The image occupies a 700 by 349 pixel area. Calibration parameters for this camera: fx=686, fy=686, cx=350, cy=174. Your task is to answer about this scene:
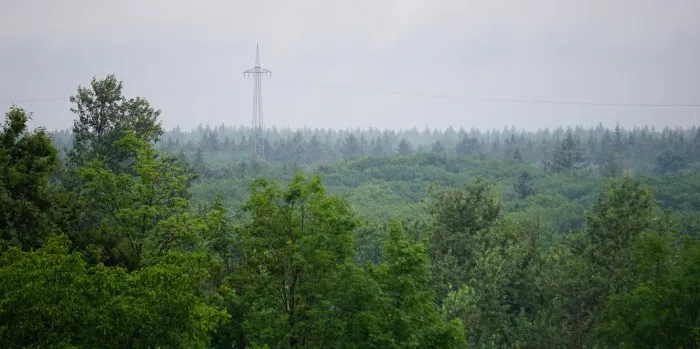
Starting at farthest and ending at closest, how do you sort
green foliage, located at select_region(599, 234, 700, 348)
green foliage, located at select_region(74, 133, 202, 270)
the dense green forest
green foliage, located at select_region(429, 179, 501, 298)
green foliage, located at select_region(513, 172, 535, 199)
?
green foliage, located at select_region(513, 172, 535, 199), green foliage, located at select_region(429, 179, 501, 298), green foliage, located at select_region(74, 133, 202, 270), green foliage, located at select_region(599, 234, 700, 348), the dense green forest

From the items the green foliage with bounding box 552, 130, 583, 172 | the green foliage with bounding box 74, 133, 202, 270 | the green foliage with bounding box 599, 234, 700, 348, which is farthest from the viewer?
the green foliage with bounding box 552, 130, 583, 172

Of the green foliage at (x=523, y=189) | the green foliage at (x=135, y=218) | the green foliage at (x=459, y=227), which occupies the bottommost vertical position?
the green foliage at (x=523, y=189)

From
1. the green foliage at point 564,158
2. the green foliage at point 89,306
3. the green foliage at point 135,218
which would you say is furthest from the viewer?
the green foliage at point 564,158

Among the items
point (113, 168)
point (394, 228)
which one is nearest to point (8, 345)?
point (394, 228)

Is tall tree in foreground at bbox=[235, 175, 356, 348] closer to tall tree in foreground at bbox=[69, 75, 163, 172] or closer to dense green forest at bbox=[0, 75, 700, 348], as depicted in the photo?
dense green forest at bbox=[0, 75, 700, 348]

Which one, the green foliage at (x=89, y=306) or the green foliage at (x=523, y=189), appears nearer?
the green foliage at (x=89, y=306)

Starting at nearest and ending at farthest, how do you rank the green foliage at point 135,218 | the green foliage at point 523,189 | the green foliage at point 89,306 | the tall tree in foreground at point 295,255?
the green foliage at point 89,306
the tall tree in foreground at point 295,255
the green foliage at point 135,218
the green foliage at point 523,189

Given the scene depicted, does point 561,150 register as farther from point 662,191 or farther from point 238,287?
point 238,287

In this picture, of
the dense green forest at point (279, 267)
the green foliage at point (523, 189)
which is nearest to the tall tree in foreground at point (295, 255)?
the dense green forest at point (279, 267)

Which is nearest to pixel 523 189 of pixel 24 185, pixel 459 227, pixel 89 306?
pixel 459 227

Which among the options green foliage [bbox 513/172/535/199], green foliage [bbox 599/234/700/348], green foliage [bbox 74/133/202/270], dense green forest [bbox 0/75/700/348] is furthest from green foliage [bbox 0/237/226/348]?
green foliage [bbox 513/172/535/199]

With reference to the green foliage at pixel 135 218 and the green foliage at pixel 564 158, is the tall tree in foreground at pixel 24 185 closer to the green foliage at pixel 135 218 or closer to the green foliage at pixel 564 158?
the green foliage at pixel 135 218

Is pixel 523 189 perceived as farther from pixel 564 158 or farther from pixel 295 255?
pixel 295 255
